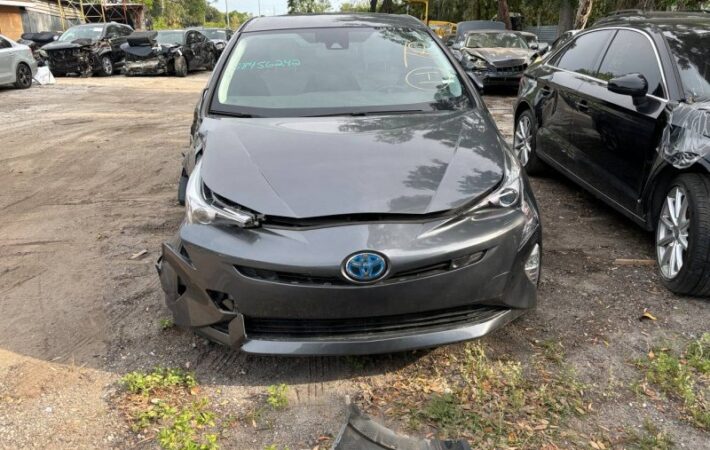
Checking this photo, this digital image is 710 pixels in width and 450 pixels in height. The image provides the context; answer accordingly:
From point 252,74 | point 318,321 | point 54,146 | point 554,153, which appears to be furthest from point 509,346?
point 54,146

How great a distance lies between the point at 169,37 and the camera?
64.8 feet

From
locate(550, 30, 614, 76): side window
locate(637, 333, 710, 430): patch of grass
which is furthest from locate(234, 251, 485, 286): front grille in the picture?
locate(550, 30, 614, 76): side window

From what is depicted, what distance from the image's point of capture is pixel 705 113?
11.3 ft

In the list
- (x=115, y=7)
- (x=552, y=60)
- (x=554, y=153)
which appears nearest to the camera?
(x=554, y=153)

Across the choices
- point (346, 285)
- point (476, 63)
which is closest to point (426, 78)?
point (346, 285)

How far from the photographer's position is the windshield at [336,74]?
368cm

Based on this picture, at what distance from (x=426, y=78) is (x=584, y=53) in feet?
7.07

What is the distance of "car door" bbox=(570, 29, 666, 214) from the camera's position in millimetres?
3934

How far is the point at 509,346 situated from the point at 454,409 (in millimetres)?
654

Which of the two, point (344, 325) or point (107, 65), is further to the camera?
point (107, 65)

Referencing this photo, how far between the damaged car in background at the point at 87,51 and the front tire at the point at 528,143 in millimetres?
16137

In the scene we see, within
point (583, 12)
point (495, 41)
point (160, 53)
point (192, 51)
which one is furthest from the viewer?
point (192, 51)

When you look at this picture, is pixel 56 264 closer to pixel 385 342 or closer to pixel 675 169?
pixel 385 342

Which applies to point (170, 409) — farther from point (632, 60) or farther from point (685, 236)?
point (632, 60)
